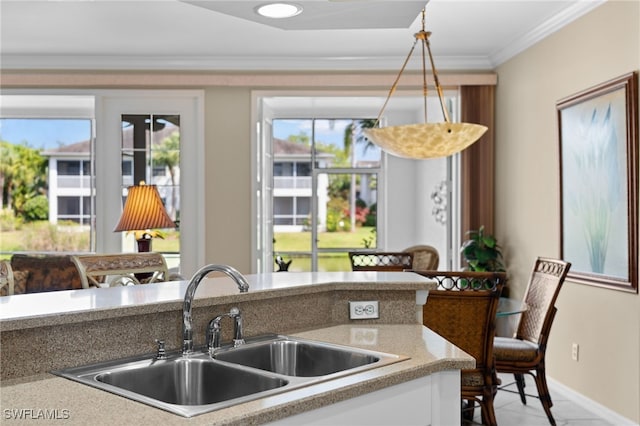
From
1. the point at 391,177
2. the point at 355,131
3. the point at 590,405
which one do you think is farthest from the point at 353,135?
the point at 590,405

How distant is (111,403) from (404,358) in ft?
2.72

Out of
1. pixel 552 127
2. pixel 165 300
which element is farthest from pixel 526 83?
pixel 165 300

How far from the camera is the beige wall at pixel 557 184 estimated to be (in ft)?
12.5

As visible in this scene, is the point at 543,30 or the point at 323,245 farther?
the point at 323,245

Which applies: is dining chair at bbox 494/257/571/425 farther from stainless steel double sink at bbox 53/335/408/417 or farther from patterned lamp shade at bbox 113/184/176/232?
patterned lamp shade at bbox 113/184/176/232

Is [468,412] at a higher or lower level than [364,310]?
lower

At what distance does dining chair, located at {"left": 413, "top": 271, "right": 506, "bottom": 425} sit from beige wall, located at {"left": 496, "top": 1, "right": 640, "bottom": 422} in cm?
107

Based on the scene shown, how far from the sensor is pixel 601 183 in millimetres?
4023

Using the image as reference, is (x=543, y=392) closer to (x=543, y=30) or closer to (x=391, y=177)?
(x=543, y=30)

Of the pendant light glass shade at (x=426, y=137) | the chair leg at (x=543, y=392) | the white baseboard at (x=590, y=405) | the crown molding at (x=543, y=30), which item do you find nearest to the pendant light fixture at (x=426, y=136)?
the pendant light glass shade at (x=426, y=137)

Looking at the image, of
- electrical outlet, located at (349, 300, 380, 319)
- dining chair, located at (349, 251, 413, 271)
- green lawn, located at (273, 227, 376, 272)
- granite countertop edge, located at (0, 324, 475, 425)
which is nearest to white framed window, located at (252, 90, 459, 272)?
green lawn, located at (273, 227, 376, 272)

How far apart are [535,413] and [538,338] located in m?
0.56

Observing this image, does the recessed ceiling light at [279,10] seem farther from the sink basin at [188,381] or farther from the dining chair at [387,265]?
the dining chair at [387,265]

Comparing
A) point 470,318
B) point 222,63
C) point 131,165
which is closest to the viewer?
point 470,318
